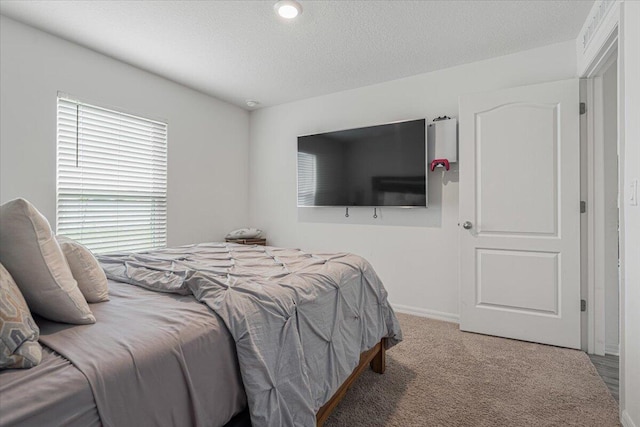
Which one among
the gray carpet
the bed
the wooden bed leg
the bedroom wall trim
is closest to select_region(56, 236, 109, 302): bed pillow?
the bed

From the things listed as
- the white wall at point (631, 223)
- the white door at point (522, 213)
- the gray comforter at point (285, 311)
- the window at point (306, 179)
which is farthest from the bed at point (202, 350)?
the window at point (306, 179)

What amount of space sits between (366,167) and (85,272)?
276 cm

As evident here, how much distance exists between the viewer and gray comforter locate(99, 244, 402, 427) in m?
1.11

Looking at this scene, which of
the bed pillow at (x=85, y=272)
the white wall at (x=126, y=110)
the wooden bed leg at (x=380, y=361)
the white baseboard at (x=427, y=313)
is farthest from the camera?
the white baseboard at (x=427, y=313)

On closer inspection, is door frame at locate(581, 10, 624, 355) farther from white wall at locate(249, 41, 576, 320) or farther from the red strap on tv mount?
the red strap on tv mount

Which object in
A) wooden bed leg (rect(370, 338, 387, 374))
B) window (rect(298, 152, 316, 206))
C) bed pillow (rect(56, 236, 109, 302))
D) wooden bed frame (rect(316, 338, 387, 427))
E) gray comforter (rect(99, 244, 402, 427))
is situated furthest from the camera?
window (rect(298, 152, 316, 206))

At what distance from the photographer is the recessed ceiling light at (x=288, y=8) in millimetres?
2150

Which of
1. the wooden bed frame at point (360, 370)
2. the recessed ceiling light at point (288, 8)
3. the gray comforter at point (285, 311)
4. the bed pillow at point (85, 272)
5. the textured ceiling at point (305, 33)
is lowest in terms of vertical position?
the wooden bed frame at point (360, 370)

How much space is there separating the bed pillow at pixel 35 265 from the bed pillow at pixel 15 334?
114 mm

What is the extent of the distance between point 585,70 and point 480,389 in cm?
242

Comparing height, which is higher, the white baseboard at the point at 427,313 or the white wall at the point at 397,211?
the white wall at the point at 397,211

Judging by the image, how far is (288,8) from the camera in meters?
2.20

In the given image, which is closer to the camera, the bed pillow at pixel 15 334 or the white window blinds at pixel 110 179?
the bed pillow at pixel 15 334

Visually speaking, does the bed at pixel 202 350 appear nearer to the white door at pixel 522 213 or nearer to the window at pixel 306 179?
the white door at pixel 522 213
